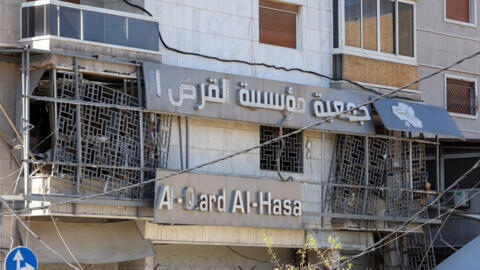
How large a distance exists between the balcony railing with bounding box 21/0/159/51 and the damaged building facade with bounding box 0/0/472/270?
0.03 metres

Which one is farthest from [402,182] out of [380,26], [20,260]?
[20,260]

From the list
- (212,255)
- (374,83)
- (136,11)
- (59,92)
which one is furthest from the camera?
(374,83)

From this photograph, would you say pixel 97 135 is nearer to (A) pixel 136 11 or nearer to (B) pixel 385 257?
(A) pixel 136 11

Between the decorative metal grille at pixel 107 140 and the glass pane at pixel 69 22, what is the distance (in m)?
0.83

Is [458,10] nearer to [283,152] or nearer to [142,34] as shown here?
[283,152]

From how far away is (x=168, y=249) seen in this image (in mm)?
23969

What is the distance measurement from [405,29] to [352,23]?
6.61 ft

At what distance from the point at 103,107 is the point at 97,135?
0.58 metres

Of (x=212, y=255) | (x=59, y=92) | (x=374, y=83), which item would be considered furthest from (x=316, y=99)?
(x=59, y=92)

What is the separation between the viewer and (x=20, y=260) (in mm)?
17453

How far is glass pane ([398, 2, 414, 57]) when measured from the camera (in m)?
27.5

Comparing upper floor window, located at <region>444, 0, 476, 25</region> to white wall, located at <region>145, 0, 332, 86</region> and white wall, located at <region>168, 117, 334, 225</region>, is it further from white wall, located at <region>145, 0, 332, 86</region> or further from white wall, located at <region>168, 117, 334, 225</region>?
white wall, located at <region>168, 117, 334, 225</region>

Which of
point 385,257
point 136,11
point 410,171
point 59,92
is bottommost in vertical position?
point 385,257

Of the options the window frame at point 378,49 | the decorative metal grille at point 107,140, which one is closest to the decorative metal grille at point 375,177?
the window frame at point 378,49
